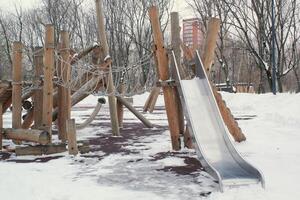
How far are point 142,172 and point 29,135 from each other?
315 centimetres

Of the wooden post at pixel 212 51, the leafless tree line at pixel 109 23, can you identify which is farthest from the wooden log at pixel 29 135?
the leafless tree line at pixel 109 23

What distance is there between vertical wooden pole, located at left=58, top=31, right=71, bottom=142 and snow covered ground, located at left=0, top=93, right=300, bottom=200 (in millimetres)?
913

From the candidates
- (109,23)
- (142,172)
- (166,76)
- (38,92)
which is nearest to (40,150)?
(38,92)

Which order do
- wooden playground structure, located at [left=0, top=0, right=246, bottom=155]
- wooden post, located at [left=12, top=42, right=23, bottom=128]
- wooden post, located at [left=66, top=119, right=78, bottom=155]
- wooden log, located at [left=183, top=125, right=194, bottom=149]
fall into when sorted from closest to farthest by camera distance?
wooden post, located at [left=66, top=119, right=78, bottom=155]
wooden playground structure, located at [left=0, top=0, right=246, bottom=155]
wooden log, located at [left=183, top=125, right=194, bottom=149]
wooden post, located at [left=12, top=42, right=23, bottom=128]

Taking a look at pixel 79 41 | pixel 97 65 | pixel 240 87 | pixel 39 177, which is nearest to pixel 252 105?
pixel 97 65

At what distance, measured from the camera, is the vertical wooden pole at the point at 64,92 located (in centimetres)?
995

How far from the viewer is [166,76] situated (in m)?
8.94

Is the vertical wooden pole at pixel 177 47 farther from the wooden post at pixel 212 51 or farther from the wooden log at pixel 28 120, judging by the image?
the wooden log at pixel 28 120

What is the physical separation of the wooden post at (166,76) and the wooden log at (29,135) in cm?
256

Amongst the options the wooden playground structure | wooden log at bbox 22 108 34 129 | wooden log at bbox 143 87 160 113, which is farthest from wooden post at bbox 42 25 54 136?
wooden log at bbox 143 87 160 113

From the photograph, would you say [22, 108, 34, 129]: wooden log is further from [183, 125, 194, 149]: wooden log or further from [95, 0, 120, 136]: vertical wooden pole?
[183, 125, 194, 149]: wooden log

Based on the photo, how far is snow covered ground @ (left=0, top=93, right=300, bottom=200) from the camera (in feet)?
18.0

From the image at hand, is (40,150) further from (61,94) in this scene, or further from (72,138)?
(61,94)

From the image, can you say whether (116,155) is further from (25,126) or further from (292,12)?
(292,12)
